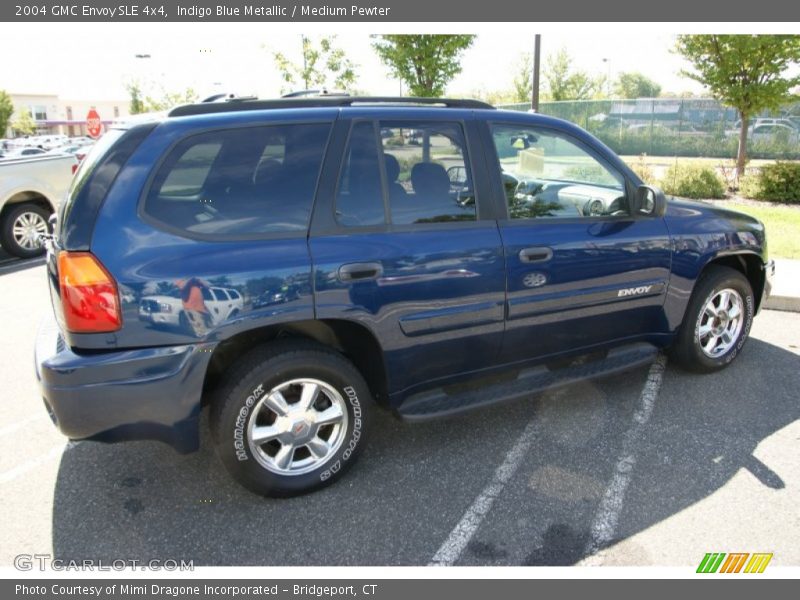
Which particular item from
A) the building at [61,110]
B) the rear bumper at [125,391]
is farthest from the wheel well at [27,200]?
the building at [61,110]

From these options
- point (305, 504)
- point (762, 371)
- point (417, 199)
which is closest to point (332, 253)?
point (417, 199)

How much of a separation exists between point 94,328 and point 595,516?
2.45m

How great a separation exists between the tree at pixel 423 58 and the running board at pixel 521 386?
10732mm

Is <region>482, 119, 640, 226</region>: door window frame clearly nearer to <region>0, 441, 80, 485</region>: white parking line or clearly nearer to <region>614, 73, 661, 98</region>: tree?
<region>0, 441, 80, 485</region>: white parking line

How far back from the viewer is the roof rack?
293 centimetres

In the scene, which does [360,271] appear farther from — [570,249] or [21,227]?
[21,227]

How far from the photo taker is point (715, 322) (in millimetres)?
4340

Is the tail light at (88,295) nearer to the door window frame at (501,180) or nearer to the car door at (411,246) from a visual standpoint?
the car door at (411,246)

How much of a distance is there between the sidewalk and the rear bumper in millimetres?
5677

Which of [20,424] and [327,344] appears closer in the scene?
[327,344]

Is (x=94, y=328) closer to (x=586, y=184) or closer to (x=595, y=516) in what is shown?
(x=595, y=516)

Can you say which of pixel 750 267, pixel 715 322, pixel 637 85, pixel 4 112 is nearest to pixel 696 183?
pixel 750 267

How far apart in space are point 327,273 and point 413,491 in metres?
1.21

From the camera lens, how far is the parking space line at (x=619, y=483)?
2674mm
